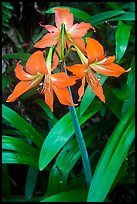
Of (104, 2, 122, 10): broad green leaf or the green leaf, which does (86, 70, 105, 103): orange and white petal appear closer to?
the green leaf

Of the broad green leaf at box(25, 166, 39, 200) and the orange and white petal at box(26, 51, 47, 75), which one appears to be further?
the broad green leaf at box(25, 166, 39, 200)

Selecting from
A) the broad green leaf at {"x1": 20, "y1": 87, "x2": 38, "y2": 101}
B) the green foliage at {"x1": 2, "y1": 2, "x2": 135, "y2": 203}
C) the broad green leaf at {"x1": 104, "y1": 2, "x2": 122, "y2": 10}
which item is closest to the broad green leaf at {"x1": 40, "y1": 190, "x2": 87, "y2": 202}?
the green foliage at {"x1": 2, "y1": 2, "x2": 135, "y2": 203}

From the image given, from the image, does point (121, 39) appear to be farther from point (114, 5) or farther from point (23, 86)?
point (23, 86)

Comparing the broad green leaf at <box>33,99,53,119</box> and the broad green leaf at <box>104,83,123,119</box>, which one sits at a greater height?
the broad green leaf at <box>104,83,123,119</box>

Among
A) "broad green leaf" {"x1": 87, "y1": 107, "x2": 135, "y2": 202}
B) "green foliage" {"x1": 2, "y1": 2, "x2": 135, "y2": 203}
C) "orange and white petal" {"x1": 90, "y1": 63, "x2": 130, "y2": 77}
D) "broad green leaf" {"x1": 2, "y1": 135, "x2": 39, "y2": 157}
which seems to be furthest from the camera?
"broad green leaf" {"x1": 2, "y1": 135, "x2": 39, "y2": 157}

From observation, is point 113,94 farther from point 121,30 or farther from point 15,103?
point 15,103

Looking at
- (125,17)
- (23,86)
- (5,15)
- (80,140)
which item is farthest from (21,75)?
(5,15)

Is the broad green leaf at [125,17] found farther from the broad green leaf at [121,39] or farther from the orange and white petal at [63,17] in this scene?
the orange and white petal at [63,17]
